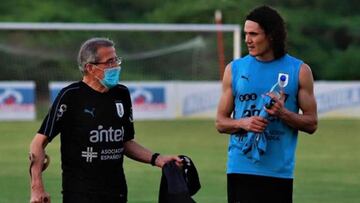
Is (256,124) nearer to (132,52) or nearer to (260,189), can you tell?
(260,189)

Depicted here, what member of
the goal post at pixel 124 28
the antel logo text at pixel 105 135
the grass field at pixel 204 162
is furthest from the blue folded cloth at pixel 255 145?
the goal post at pixel 124 28

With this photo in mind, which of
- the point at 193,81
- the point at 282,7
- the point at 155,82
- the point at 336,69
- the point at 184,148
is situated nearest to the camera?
the point at 184,148

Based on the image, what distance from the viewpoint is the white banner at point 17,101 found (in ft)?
90.1

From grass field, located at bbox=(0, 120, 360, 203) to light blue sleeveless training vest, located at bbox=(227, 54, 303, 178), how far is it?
5.76 metres

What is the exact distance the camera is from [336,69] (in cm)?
4059

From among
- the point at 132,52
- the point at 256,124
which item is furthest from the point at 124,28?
the point at 256,124

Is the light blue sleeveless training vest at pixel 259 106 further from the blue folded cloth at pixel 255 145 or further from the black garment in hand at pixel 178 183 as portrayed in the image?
the black garment in hand at pixel 178 183

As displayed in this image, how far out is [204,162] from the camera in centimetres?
1711

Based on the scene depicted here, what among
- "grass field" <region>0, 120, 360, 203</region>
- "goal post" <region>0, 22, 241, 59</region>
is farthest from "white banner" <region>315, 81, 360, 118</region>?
"goal post" <region>0, 22, 241, 59</region>

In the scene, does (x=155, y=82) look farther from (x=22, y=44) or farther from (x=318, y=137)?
(x=318, y=137)

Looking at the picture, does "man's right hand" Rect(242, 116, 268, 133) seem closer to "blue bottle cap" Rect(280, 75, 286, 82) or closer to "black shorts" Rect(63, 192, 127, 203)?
"blue bottle cap" Rect(280, 75, 286, 82)

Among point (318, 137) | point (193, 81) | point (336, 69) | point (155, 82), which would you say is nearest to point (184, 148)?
point (318, 137)

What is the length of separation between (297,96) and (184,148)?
43.3 feet

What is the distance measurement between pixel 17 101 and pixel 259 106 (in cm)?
2190
